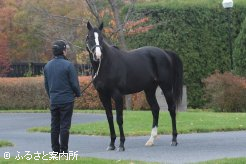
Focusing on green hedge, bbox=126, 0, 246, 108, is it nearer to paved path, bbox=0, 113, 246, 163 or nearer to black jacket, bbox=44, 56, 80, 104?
paved path, bbox=0, 113, 246, 163

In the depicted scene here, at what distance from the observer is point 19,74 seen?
42531 millimetres

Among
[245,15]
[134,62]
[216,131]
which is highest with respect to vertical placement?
[245,15]

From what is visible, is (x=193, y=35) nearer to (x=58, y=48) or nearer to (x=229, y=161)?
(x=58, y=48)

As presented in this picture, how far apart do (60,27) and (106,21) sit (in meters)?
4.34

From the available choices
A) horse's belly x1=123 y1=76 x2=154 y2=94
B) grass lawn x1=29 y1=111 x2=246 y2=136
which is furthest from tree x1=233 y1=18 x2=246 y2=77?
horse's belly x1=123 y1=76 x2=154 y2=94

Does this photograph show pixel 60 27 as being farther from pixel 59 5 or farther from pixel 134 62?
pixel 134 62

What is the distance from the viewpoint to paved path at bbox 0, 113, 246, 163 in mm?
11492

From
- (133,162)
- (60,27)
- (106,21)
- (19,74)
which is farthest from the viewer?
(19,74)

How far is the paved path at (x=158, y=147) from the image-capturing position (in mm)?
11492

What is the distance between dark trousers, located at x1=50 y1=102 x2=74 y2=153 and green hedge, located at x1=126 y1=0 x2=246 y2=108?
18729mm

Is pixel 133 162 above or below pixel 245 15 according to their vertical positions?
below

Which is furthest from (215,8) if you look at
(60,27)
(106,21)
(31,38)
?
(31,38)

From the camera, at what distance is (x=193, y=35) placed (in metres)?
29.9

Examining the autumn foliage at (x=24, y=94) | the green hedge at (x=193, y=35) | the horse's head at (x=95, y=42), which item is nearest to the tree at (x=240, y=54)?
the green hedge at (x=193, y=35)
